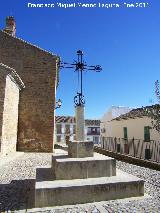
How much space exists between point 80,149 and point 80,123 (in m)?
0.87

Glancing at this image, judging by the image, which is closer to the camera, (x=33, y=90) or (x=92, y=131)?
(x=33, y=90)

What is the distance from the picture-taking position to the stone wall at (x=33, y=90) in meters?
15.4

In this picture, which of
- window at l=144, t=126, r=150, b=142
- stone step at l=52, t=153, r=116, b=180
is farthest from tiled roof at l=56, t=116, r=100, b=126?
stone step at l=52, t=153, r=116, b=180

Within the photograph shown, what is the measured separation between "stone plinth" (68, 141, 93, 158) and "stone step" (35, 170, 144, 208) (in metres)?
0.81

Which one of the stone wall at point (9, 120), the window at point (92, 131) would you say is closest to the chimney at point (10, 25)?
the stone wall at point (9, 120)

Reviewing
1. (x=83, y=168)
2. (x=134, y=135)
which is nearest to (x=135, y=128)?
(x=134, y=135)

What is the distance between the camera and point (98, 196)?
17.0 feet

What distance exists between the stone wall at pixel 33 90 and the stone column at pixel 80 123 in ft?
29.7

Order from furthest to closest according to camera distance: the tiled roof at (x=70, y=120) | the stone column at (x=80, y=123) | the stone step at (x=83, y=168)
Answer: the tiled roof at (x=70, y=120) → the stone column at (x=80, y=123) → the stone step at (x=83, y=168)

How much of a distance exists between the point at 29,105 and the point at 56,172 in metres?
10.5

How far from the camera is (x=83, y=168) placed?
5711 millimetres

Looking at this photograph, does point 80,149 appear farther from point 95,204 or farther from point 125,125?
point 125,125

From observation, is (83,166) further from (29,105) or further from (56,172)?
(29,105)

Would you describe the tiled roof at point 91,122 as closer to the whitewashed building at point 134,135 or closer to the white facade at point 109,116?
the white facade at point 109,116
